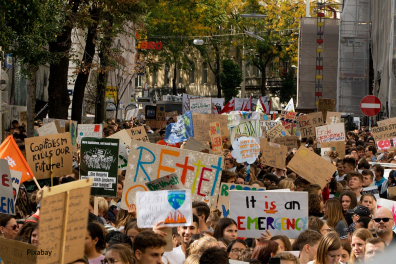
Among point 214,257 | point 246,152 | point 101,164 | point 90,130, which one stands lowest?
point 214,257

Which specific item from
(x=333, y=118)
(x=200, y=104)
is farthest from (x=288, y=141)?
(x=200, y=104)

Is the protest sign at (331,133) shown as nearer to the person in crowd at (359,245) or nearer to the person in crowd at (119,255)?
the person in crowd at (359,245)

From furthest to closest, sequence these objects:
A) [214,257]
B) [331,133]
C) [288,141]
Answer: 1. [288,141]
2. [331,133]
3. [214,257]

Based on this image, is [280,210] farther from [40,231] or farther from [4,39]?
[4,39]

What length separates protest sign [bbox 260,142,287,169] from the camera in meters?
14.5

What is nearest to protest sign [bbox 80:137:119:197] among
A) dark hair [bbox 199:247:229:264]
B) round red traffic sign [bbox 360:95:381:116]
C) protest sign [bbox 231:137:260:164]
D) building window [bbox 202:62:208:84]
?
protest sign [bbox 231:137:260:164]

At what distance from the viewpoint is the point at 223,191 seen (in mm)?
10094

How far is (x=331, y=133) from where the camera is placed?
18.3 metres

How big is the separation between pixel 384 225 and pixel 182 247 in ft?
6.56

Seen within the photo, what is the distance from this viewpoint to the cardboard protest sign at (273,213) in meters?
7.96

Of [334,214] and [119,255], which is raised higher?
[119,255]

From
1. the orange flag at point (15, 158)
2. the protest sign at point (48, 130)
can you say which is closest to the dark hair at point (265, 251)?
the orange flag at point (15, 158)

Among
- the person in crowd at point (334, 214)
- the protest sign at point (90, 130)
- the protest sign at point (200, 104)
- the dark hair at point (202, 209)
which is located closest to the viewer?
the dark hair at point (202, 209)

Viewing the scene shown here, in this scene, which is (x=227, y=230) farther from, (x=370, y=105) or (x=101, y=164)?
(x=370, y=105)
